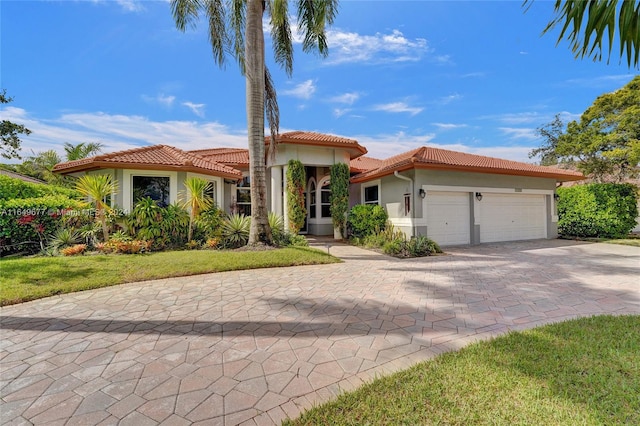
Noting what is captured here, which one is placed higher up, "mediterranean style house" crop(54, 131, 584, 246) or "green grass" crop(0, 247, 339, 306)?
"mediterranean style house" crop(54, 131, 584, 246)

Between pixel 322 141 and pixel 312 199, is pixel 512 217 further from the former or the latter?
pixel 312 199

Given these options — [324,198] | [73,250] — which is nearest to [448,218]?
[324,198]

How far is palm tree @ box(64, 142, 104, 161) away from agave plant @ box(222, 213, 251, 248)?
1752cm

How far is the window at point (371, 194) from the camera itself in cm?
1584

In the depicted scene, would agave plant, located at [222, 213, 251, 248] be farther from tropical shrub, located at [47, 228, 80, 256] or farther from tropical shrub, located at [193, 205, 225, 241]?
tropical shrub, located at [47, 228, 80, 256]

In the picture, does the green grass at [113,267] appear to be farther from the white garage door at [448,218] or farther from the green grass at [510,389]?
the green grass at [510,389]

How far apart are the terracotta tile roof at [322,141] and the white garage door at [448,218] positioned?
16.8ft

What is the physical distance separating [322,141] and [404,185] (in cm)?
492

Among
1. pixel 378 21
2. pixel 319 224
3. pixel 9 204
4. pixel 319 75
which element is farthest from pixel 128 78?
pixel 319 224

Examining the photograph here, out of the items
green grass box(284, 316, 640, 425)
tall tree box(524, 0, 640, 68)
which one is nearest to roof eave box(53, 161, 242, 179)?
green grass box(284, 316, 640, 425)

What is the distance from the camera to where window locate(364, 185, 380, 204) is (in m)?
15.8

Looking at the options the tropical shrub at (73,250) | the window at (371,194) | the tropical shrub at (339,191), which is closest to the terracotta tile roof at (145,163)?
the tropical shrub at (73,250)

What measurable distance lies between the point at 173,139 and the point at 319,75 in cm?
979

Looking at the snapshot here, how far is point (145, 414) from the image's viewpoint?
2361 millimetres
